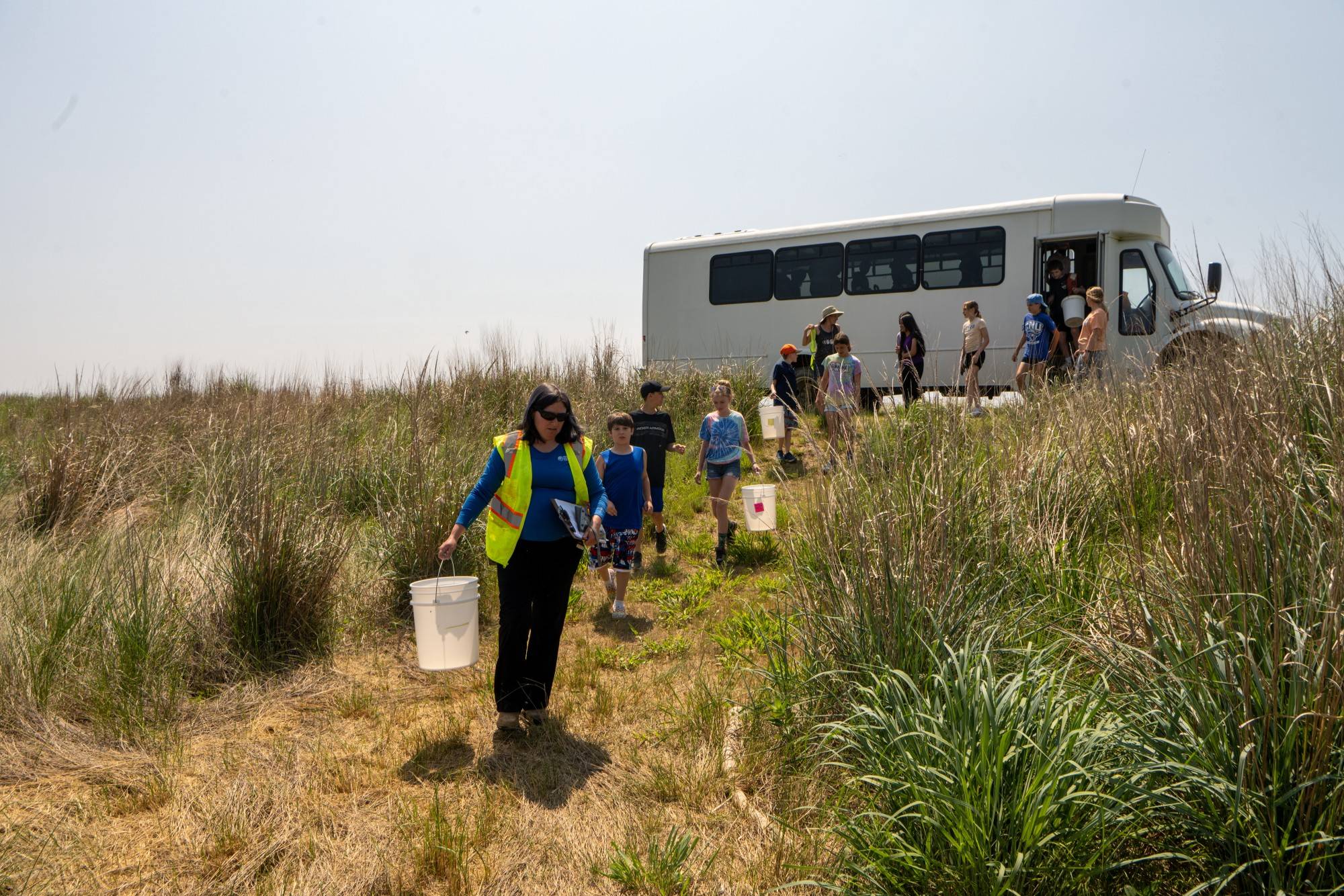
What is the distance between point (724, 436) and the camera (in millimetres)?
7543

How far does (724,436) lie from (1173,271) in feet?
26.8

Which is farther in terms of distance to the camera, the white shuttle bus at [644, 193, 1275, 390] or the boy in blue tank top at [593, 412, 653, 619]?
the white shuttle bus at [644, 193, 1275, 390]

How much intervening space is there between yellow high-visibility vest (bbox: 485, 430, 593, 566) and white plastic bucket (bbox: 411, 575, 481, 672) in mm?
246

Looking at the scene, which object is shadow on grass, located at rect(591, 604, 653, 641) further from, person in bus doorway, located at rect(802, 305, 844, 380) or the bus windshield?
the bus windshield

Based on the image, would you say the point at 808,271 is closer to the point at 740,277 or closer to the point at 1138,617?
the point at 740,277

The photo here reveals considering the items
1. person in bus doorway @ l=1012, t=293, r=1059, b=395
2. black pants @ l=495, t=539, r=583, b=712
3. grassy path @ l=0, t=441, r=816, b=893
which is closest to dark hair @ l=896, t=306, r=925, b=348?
person in bus doorway @ l=1012, t=293, r=1059, b=395

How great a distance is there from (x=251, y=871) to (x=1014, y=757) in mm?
2548

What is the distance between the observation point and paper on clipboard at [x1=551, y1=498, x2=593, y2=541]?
14.4 feet

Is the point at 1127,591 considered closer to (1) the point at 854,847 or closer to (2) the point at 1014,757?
(2) the point at 1014,757

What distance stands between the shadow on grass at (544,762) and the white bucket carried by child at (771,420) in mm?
5345

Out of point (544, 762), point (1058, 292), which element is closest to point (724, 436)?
point (544, 762)

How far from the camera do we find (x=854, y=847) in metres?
2.71

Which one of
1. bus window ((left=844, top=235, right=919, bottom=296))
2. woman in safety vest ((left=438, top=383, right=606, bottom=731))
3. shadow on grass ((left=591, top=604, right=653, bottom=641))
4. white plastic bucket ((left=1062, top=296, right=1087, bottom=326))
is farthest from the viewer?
bus window ((left=844, top=235, right=919, bottom=296))

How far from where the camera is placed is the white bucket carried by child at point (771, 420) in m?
9.71
